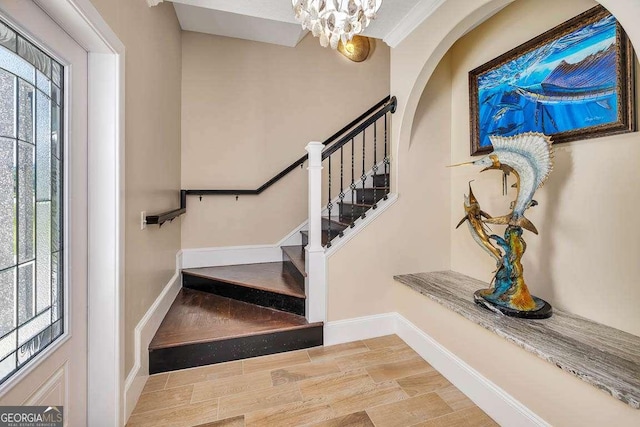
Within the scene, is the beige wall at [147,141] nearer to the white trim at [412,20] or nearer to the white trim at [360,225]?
the white trim at [360,225]

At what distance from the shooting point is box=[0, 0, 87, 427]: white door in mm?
971

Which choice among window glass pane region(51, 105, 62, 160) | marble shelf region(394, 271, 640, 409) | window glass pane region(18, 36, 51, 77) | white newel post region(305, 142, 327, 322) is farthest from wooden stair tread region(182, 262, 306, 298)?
window glass pane region(18, 36, 51, 77)

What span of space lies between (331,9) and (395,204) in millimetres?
1550

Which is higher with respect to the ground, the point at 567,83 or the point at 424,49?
the point at 424,49

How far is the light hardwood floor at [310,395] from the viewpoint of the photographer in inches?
61.2

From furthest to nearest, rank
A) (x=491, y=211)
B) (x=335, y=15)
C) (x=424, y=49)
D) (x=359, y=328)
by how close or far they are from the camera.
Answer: (x=359, y=328) < (x=491, y=211) < (x=424, y=49) < (x=335, y=15)

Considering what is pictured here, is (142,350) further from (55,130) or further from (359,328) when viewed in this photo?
(359,328)

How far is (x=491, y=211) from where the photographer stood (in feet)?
7.44

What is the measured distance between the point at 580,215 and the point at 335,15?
1.81 meters

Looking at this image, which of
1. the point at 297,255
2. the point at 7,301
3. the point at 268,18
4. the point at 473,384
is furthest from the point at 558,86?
the point at 7,301

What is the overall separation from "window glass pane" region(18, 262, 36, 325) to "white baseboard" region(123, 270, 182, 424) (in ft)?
2.32

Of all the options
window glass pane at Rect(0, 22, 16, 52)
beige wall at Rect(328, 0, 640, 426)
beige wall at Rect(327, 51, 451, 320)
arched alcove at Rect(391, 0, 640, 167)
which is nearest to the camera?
window glass pane at Rect(0, 22, 16, 52)

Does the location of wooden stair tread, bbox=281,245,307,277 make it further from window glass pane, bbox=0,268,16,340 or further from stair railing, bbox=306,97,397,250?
window glass pane, bbox=0,268,16,340

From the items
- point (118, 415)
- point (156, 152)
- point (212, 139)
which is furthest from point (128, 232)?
point (212, 139)
